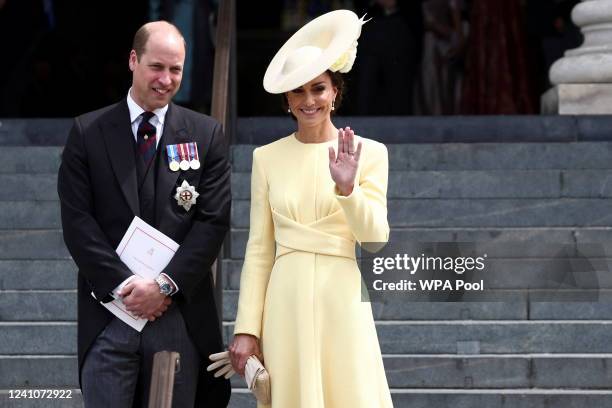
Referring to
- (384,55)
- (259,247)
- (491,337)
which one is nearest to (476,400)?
(491,337)

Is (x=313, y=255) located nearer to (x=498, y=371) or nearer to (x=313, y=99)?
(x=313, y=99)

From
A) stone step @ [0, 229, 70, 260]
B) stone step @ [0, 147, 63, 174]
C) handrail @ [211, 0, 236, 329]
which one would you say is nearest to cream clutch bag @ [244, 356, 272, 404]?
handrail @ [211, 0, 236, 329]

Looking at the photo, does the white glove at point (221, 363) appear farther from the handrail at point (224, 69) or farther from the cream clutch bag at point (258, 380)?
the handrail at point (224, 69)

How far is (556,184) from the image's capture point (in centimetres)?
973

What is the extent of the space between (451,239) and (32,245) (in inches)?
99.9

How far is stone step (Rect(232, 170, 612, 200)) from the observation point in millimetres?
9703

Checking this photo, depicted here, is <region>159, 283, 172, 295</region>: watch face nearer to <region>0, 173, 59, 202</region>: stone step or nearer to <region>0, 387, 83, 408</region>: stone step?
<region>0, 387, 83, 408</region>: stone step

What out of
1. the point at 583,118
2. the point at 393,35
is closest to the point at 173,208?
the point at 583,118

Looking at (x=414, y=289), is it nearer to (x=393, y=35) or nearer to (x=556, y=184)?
(x=556, y=184)

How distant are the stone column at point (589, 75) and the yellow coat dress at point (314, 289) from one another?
19.5 feet

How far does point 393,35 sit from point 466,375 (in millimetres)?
5917

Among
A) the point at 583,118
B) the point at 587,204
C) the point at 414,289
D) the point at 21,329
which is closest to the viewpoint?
the point at 414,289

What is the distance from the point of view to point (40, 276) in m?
9.02

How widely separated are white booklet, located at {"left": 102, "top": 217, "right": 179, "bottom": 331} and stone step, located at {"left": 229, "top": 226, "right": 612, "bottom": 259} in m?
3.53
